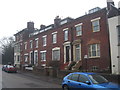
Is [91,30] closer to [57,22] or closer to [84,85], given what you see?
[57,22]

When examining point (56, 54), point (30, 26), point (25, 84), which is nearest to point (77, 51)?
point (56, 54)

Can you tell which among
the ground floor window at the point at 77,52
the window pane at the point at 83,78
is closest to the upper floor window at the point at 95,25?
the ground floor window at the point at 77,52

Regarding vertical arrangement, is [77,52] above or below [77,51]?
below

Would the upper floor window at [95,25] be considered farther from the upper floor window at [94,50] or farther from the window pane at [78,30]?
the window pane at [78,30]

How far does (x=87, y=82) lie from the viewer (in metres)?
8.00

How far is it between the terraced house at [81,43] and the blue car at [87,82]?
8672mm

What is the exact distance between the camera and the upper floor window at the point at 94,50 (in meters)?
19.3

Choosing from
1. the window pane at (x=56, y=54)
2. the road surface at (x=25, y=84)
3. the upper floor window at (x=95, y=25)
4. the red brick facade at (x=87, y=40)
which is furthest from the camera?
the window pane at (x=56, y=54)

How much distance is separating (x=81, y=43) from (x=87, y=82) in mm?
14046

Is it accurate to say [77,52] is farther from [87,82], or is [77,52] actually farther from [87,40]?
[87,82]

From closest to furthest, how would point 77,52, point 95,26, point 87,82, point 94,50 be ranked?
1. point 87,82
2. point 94,50
3. point 95,26
4. point 77,52

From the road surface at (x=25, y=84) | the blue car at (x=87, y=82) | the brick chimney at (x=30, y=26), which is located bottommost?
the road surface at (x=25, y=84)

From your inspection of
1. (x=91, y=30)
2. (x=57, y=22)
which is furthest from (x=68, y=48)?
(x=57, y=22)

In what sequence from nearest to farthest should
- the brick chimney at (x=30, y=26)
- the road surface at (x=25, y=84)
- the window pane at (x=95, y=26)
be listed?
the road surface at (x=25, y=84) → the window pane at (x=95, y=26) → the brick chimney at (x=30, y=26)
